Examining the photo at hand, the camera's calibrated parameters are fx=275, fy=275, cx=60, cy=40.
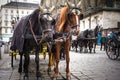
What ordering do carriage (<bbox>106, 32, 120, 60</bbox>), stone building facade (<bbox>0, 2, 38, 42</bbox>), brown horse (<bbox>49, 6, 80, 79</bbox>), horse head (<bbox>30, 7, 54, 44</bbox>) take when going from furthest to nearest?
stone building facade (<bbox>0, 2, 38, 42</bbox>)
carriage (<bbox>106, 32, 120, 60</bbox>)
brown horse (<bbox>49, 6, 80, 79</bbox>)
horse head (<bbox>30, 7, 54, 44</bbox>)

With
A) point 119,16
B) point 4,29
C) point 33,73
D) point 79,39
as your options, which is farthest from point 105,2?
point 4,29

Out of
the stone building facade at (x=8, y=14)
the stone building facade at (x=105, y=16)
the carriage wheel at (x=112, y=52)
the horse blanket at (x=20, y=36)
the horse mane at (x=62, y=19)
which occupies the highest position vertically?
the stone building facade at (x=8, y=14)

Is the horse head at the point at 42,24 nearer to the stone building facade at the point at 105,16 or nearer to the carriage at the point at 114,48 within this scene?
the carriage at the point at 114,48

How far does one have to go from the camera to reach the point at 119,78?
28.3 feet

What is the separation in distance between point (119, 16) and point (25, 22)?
31306mm

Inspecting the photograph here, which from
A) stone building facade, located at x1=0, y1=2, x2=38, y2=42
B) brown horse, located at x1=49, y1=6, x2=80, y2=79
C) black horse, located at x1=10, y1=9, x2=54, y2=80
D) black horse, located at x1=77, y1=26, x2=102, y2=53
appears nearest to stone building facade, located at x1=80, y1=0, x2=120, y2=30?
black horse, located at x1=77, y1=26, x2=102, y2=53

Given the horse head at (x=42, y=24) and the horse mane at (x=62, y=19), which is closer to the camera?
the horse head at (x=42, y=24)

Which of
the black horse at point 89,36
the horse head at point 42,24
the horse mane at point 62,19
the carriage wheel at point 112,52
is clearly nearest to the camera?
the horse head at point 42,24

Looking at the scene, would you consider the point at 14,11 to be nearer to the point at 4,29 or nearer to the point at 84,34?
the point at 4,29

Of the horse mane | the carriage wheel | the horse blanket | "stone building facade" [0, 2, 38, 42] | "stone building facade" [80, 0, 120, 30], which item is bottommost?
the carriage wheel

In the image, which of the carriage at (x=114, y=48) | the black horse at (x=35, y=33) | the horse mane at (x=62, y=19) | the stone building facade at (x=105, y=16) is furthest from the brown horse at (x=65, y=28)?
the stone building facade at (x=105, y=16)

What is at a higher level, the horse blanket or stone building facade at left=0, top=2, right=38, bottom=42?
stone building facade at left=0, top=2, right=38, bottom=42

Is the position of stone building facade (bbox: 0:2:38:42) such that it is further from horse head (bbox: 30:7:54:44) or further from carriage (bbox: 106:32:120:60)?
horse head (bbox: 30:7:54:44)

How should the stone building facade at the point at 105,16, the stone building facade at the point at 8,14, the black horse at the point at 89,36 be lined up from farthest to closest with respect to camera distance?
the stone building facade at the point at 8,14 → the stone building facade at the point at 105,16 → the black horse at the point at 89,36
